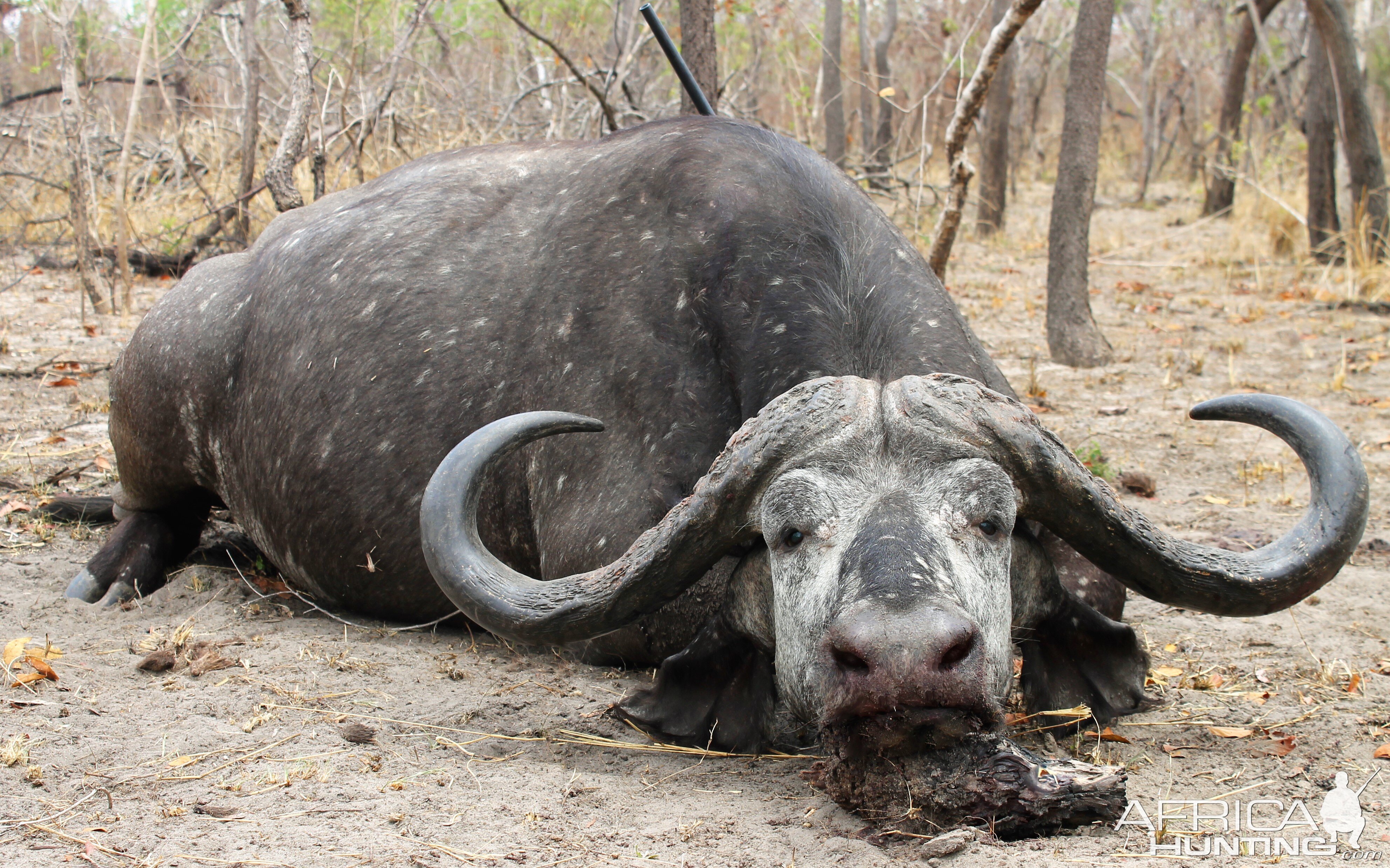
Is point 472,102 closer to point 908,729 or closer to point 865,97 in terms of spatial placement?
point 865,97

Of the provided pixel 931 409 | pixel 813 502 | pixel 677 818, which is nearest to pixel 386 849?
pixel 677 818

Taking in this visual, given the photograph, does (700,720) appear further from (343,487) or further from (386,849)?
(343,487)

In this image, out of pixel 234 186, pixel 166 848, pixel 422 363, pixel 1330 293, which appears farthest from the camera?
pixel 234 186

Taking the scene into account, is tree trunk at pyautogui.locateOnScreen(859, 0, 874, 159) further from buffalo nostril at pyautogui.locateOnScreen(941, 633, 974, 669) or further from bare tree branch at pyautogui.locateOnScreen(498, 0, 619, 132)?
buffalo nostril at pyautogui.locateOnScreen(941, 633, 974, 669)

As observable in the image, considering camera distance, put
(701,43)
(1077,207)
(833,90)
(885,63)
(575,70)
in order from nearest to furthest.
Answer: (701,43) → (575,70) → (1077,207) → (833,90) → (885,63)

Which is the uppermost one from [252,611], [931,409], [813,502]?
[931,409]

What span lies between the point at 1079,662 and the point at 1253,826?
64 cm

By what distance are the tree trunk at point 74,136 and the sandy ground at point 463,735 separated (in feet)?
8.29

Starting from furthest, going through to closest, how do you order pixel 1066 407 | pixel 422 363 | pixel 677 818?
pixel 1066 407, pixel 422 363, pixel 677 818

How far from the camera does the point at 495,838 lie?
2262 millimetres

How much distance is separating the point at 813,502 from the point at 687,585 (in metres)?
0.42

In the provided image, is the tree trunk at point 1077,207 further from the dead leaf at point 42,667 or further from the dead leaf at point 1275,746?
the dead leaf at point 42,667

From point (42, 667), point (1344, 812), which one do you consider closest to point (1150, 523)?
point (1344, 812)

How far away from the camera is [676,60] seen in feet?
16.6
